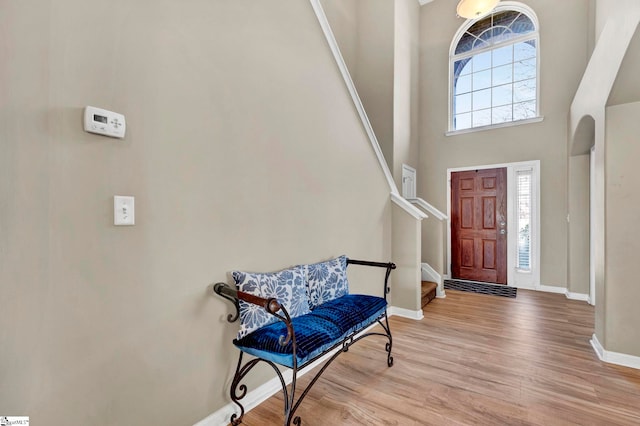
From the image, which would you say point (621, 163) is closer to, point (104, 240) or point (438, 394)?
point (438, 394)

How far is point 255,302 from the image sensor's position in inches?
55.7

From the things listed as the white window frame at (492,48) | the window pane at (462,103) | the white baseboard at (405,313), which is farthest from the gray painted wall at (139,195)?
the window pane at (462,103)

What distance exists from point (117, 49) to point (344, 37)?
3701mm

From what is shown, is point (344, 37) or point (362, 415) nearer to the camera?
point (362, 415)

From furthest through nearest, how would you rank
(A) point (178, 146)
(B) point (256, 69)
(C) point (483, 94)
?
(C) point (483, 94)
(B) point (256, 69)
(A) point (178, 146)

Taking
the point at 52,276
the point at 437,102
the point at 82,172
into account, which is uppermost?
the point at 437,102

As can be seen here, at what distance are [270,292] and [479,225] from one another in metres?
4.47

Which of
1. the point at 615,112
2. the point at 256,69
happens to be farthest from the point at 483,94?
the point at 256,69

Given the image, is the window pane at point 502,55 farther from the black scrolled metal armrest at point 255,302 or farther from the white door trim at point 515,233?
the black scrolled metal armrest at point 255,302

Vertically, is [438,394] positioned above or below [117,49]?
below

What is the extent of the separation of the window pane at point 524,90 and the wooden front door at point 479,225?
3.86 ft

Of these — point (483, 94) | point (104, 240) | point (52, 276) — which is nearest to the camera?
point (52, 276)

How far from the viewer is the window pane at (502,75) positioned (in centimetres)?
479

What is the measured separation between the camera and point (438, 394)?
6.28 feet
